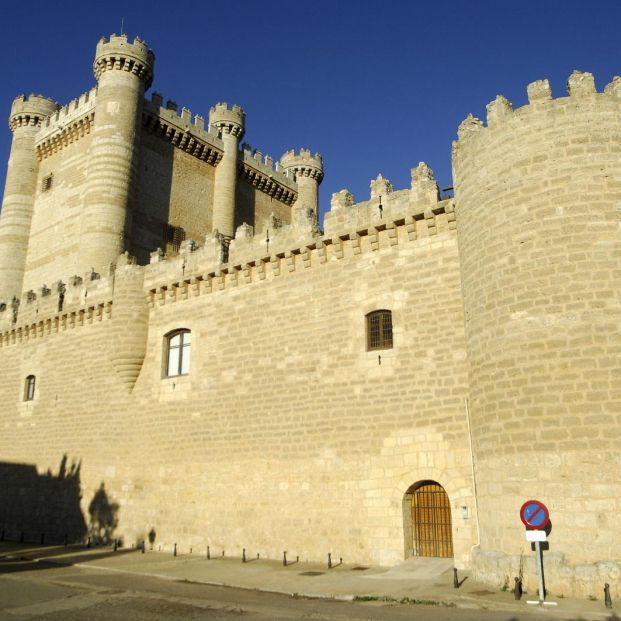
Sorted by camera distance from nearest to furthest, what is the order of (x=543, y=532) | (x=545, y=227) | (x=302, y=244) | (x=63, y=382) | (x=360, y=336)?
(x=543, y=532), (x=545, y=227), (x=360, y=336), (x=302, y=244), (x=63, y=382)

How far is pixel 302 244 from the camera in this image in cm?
1573

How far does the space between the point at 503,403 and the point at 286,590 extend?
193 inches

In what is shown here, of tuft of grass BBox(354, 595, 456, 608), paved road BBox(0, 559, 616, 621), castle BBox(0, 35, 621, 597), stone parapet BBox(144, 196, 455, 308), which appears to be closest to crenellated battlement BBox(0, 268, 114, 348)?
Result: castle BBox(0, 35, 621, 597)

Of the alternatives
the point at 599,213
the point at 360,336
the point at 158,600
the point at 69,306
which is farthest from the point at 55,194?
the point at 599,213

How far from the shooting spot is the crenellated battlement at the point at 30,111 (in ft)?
98.4

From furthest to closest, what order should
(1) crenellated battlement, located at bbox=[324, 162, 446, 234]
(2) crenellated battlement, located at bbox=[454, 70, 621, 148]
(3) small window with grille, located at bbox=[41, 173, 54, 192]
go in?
(3) small window with grille, located at bbox=[41, 173, 54, 192], (1) crenellated battlement, located at bbox=[324, 162, 446, 234], (2) crenellated battlement, located at bbox=[454, 70, 621, 148]

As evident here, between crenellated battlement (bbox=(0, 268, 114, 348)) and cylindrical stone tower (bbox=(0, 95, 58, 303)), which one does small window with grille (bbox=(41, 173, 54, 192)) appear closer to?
cylindrical stone tower (bbox=(0, 95, 58, 303))

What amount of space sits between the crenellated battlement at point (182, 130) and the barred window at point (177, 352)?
12358mm

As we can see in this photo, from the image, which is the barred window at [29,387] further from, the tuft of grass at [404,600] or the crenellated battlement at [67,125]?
the tuft of grass at [404,600]

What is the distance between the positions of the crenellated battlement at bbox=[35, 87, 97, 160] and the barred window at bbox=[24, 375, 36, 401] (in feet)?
35.9

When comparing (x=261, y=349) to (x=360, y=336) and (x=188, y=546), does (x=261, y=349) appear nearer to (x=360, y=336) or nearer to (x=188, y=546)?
(x=360, y=336)

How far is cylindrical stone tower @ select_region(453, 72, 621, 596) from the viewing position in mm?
9555

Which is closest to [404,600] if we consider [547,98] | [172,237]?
[547,98]

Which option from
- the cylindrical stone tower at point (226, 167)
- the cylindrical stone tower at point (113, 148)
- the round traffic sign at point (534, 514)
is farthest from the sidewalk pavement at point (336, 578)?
the cylindrical stone tower at point (226, 167)
